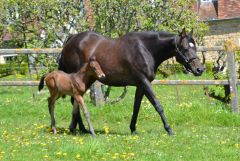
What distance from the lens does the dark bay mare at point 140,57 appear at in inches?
385

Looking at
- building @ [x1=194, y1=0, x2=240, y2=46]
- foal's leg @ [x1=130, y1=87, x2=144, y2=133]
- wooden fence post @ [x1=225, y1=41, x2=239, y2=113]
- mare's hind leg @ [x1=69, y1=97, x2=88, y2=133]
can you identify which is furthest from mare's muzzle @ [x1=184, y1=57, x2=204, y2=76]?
building @ [x1=194, y1=0, x2=240, y2=46]

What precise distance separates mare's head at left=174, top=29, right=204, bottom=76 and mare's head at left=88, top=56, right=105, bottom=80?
4.93 feet

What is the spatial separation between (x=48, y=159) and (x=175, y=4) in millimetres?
8277

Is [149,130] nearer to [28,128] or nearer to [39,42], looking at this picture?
[28,128]

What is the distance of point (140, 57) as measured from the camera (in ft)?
32.3

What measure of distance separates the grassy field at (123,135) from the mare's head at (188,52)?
1.24 m

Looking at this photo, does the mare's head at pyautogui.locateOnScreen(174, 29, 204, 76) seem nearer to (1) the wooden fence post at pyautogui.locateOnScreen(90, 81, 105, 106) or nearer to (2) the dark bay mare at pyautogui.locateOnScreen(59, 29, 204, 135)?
(2) the dark bay mare at pyautogui.locateOnScreen(59, 29, 204, 135)

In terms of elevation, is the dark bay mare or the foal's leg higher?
the dark bay mare

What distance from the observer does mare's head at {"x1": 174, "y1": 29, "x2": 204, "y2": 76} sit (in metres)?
9.76

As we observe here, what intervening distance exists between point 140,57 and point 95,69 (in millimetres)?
911

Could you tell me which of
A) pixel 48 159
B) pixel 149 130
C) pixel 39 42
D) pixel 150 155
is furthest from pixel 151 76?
pixel 39 42

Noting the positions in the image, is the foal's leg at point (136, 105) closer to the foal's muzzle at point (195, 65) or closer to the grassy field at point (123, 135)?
the grassy field at point (123, 135)

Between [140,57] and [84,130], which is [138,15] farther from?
[84,130]

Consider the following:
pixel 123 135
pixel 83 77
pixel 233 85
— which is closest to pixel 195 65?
pixel 123 135
